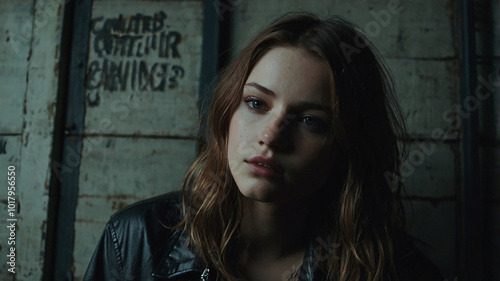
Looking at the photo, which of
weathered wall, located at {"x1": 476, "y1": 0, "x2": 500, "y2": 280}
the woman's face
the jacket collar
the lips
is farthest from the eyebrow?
weathered wall, located at {"x1": 476, "y1": 0, "x2": 500, "y2": 280}

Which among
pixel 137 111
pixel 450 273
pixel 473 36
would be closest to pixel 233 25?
pixel 137 111

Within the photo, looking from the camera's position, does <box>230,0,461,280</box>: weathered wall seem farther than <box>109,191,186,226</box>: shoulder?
Yes

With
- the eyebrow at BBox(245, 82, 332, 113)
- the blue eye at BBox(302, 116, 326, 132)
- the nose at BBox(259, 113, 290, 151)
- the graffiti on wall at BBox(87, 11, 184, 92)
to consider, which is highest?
the graffiti on wall at BBox(87, 11, 184, 92)

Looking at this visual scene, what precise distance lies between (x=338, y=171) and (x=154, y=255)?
2.45ft

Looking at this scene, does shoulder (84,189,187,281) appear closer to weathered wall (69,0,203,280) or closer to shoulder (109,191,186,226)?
shoulder (109,191,186,226)

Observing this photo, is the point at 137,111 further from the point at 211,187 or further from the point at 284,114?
the point at 284,114

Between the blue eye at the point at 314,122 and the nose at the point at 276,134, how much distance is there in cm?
7

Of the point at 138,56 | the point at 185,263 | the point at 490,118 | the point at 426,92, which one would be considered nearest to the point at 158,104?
the point at 138,56

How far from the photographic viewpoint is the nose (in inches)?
47.1

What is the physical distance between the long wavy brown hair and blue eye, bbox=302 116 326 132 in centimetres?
5

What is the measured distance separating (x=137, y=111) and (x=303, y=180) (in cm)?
95

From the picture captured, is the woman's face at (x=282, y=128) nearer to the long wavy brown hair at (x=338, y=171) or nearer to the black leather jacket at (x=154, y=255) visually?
the long wavy brown hair at (x=338, y=171)

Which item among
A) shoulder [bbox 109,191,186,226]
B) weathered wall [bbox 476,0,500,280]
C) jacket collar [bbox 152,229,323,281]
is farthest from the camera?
weathered wall [bbox 476,0,500,280]

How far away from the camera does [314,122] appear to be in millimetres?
1271
